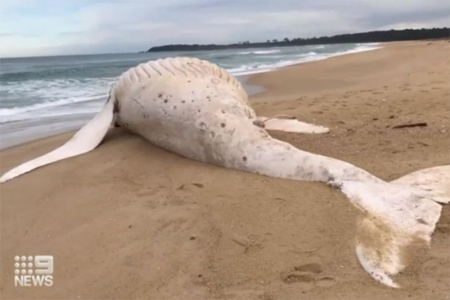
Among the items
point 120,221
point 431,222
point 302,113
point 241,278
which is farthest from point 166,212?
point 302,113

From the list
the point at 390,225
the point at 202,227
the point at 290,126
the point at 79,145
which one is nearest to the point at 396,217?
the point at 390,225

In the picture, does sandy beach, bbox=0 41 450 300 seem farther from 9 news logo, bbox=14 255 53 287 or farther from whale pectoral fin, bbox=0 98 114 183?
whale pectoral fin, bbox=0 98 114 183

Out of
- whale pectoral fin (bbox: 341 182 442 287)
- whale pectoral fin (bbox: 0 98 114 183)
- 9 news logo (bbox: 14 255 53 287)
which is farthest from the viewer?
whale pectoral fin (bbox: 0 98 114 183)

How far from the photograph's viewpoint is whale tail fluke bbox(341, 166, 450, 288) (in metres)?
2.95

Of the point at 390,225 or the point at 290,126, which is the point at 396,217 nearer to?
the point at 390,225

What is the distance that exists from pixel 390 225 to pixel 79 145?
3818 mm

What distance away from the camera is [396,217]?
3275 mm

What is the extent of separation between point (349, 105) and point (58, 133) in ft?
15.0

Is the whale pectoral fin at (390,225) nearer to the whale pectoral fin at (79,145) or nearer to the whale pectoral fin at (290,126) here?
the whale pectoral fin at (290,126)

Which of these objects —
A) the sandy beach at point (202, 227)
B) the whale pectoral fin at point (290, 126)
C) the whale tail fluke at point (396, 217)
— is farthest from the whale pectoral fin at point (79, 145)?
the whale tail fluke at point (396, 217)

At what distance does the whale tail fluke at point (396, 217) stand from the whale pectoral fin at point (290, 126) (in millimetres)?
1998

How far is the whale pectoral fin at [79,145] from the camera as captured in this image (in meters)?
5.35

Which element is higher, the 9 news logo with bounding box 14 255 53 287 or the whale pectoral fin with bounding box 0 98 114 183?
the whale pectoral fin with bounding box 0 98 114 183

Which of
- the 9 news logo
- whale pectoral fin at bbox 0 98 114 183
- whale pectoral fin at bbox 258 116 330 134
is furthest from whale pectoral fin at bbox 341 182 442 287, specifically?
whale pectoral fin at bbox 0 98 114 183
